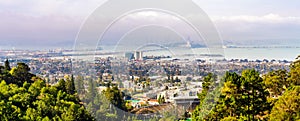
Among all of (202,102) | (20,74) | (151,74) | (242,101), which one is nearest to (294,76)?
(242,101)

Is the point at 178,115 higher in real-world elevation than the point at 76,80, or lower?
lower

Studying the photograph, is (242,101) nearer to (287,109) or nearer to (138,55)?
(287,109)

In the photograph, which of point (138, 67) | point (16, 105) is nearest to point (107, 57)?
point (138, 67)

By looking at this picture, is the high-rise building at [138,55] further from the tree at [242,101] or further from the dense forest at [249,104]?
the tree at [242,101]

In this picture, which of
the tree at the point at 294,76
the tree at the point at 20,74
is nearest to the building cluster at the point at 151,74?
the tree at the point at 294,76

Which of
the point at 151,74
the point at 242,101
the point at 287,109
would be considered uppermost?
the point at 151,74

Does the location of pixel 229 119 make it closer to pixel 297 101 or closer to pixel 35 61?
pixel 297 101

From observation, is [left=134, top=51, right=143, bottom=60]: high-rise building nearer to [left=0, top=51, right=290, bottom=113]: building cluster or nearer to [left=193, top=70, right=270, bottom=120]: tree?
[left=0, top=51, right=290, bottom=113]: building cluster
